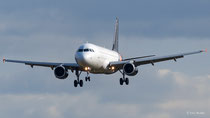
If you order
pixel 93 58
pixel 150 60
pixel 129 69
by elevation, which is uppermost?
pixel 93 58

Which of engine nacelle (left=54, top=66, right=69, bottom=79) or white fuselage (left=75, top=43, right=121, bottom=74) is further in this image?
engine nacelle (left=54, top=66, right=69, bottom=79)

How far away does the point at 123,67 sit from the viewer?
95.8 metres

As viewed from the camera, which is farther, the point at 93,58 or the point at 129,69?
the point at 129,69

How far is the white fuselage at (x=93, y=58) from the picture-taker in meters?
88.6

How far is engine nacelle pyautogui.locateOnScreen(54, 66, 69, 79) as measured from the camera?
9566 centimetres

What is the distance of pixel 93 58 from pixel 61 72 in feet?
25.7

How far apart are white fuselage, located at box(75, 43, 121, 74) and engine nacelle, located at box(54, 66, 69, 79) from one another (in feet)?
15.3

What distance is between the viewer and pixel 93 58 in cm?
8994

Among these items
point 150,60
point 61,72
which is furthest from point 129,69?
point 61,72

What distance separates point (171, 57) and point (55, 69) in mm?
17008

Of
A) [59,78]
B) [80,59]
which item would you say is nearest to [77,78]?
[59,78]

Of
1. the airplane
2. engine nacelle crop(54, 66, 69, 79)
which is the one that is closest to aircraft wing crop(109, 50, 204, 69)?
the airplane

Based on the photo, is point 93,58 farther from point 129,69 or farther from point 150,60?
point 150,60

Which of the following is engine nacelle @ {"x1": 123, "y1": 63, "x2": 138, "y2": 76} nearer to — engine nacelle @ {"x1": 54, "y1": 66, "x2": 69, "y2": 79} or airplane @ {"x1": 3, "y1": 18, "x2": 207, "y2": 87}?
airplane @ {"x1": 3, "y1": 18, "x2": 207, "y2": 87}
